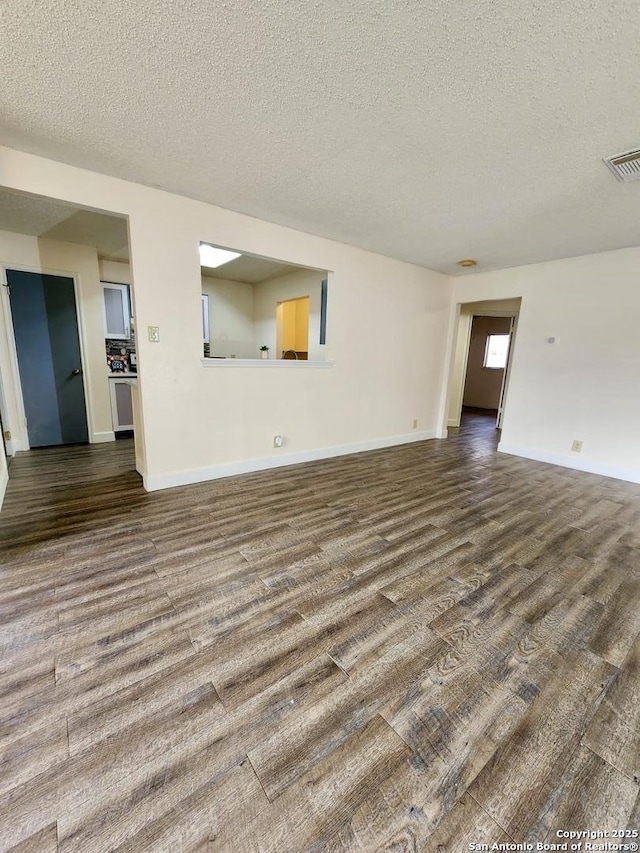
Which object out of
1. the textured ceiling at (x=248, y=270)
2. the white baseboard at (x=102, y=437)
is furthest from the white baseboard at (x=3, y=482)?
the textured ceiling at (x=248, y=270)

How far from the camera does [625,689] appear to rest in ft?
4.56

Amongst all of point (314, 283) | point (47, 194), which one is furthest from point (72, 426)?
point (314, 283)

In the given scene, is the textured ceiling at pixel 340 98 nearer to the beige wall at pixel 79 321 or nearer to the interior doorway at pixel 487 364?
the beige wall at pixel 79 321

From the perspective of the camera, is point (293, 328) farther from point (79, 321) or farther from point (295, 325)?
point (79, 321)

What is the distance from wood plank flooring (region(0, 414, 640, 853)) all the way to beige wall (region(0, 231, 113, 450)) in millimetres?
2184

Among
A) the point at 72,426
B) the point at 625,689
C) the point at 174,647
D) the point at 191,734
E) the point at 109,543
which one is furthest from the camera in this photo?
the point at 72,426

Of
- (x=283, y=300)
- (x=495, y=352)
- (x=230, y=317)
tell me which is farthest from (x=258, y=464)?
(x=495, y=352)

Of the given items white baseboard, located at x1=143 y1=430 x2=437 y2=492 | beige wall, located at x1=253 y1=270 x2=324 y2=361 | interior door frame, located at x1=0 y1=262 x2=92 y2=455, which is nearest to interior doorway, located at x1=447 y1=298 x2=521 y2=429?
white baseboard, located at x1=143 y1=430 x2=437 y2=492

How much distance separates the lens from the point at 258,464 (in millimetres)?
3781

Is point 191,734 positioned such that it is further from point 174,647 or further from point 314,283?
point 314,283

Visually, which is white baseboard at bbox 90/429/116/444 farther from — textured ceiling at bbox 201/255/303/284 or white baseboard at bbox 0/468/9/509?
textured ceiling at bbox 201/255/303/284

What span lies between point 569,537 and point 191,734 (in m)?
2.72

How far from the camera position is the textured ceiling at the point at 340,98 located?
1354 millimetres

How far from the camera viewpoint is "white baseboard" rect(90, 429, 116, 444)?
4.77 metres
